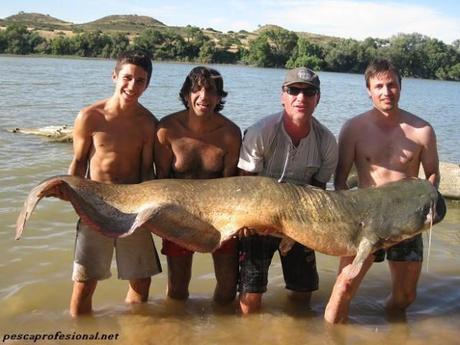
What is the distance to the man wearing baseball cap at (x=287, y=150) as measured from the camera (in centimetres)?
411

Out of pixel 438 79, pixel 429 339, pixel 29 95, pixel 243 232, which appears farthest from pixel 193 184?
pixel 438 79

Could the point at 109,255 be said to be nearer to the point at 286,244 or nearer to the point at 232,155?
the point at 232,155

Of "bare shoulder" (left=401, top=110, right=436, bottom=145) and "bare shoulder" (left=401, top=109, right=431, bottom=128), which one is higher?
"bare shoulder" (left=401, top=109, right=431, bottom=128)

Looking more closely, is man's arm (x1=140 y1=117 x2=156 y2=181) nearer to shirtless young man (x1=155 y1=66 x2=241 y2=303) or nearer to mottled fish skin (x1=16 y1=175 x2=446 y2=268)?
shirtless young man (x1=155 y1=66 x2=241 y2=303)

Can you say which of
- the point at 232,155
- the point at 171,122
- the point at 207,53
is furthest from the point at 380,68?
the point at 207,53

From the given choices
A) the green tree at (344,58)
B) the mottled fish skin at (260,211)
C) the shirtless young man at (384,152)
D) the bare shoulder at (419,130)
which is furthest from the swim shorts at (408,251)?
the green tree at (344,58)

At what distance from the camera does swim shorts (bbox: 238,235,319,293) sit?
4391mm

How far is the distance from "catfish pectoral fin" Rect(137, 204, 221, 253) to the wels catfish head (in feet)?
4.04

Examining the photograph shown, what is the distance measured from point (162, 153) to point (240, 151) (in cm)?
64

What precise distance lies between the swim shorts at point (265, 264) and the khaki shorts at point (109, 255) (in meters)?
0.75

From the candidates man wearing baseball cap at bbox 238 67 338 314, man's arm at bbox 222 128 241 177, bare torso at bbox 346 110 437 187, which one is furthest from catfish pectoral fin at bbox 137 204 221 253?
bare torso at bbox 346 110 437 187

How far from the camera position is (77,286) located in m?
4.33

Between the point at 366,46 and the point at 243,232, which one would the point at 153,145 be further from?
the point at 366,46

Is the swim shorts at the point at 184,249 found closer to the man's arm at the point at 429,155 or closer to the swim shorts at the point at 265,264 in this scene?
the swim shorts at the point at 265,264
